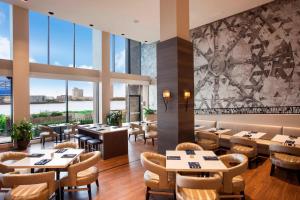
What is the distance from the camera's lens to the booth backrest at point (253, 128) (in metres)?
5.95

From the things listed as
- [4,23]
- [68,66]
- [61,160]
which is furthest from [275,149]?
[4,23]

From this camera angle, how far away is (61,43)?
8.77m

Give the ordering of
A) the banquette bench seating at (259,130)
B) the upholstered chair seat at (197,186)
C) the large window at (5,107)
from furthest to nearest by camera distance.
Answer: the large window at (5,107), the banquette bench seating at (259,130), the upholstered chair seat at (197,186)

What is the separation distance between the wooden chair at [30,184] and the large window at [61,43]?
665 centimetres

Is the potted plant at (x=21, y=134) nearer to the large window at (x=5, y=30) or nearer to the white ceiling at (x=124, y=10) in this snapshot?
the large window at (x=5, y=30)

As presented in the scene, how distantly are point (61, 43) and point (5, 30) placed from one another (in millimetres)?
2203

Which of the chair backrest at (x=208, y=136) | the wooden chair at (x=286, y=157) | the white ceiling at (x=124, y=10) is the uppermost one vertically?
the white ceiling at (x=124, y=10)

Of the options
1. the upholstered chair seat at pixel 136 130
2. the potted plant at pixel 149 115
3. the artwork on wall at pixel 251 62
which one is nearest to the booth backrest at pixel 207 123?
the artwork on wall at pixel 251 62

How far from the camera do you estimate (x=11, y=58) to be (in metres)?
6.81

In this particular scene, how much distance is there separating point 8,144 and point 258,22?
10248mm

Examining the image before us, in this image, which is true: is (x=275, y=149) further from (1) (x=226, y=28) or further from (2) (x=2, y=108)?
(2) (x=2, y=108)

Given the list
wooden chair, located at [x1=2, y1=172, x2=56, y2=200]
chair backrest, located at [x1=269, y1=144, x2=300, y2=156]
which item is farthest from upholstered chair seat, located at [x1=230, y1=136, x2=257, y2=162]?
wooden chair, located at [x1=2, y1=172, x2=56, y2=200]

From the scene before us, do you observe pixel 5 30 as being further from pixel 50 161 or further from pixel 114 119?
pixel 50 161

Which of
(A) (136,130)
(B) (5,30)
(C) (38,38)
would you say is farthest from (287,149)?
(B) (5,30)
